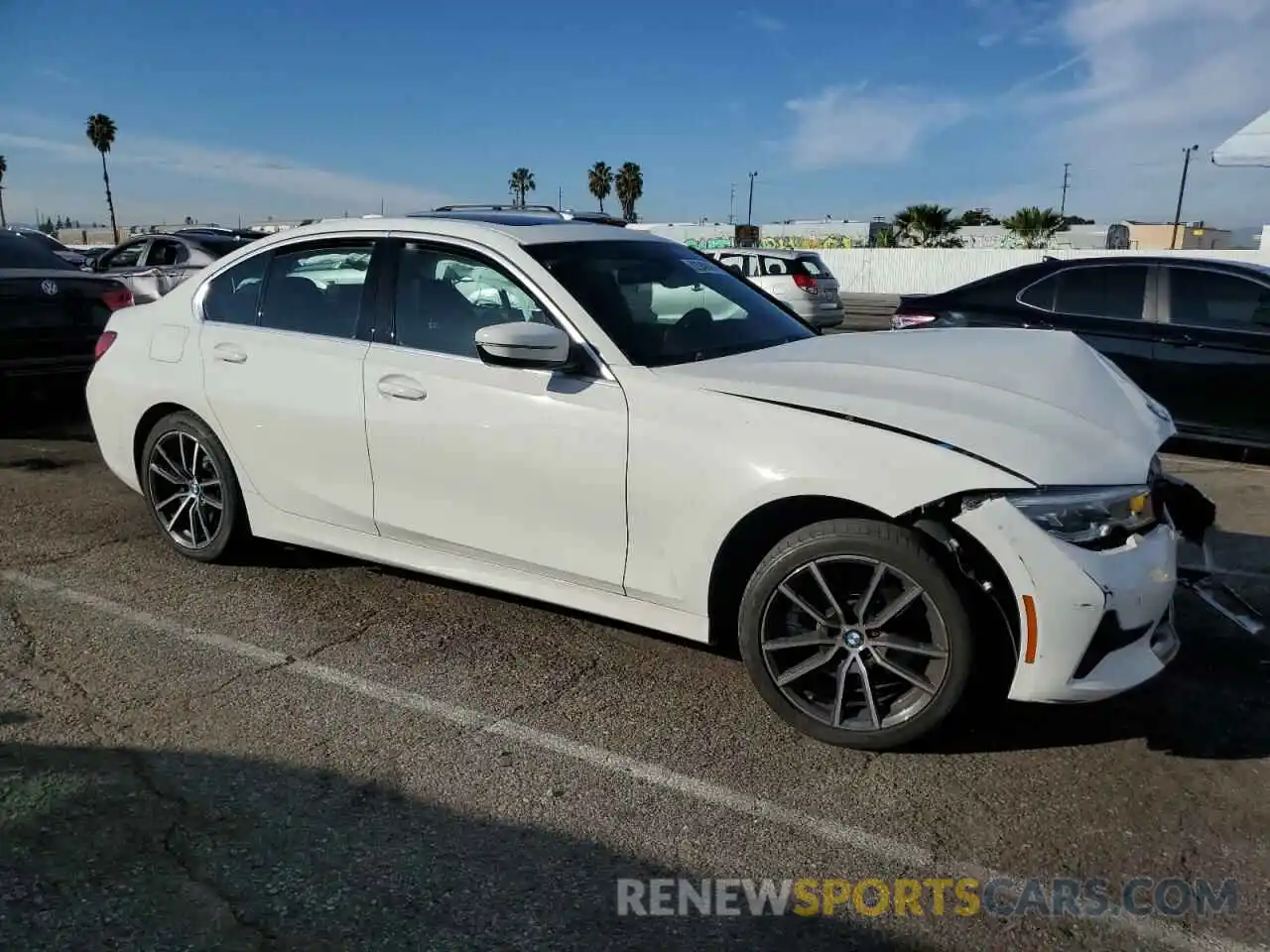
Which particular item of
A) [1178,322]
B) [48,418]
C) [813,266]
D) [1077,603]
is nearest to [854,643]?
[1077,603]

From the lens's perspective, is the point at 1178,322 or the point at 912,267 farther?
the point at 912,267

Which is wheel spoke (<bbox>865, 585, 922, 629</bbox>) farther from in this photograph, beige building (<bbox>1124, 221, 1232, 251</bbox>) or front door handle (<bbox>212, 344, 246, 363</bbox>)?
beige building (<bbox>1124, 221, 1232, 251</bbox>)

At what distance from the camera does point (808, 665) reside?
328 cm

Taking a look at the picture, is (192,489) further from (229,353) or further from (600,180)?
(600,180)

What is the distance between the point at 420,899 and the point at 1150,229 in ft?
283

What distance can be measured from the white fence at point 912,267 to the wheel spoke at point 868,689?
36.5 metres

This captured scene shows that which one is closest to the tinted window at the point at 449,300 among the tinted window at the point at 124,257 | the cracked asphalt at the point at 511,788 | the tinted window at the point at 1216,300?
the cracked asphalt at the point at 511,788

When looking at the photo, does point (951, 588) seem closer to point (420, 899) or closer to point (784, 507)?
point (784, 507)

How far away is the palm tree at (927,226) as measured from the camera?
1876 inches

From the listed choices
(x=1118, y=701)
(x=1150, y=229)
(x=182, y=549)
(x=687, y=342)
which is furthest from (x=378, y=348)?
(x=1150, y=229)

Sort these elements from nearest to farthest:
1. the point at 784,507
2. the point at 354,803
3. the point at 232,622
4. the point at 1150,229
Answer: the point at 354,803
the point at 784,507
the point at 232,622
the point at 1150,229

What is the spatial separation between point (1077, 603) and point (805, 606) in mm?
794

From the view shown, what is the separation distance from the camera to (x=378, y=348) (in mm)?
4105

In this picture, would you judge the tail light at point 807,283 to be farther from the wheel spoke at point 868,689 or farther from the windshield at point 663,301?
the wheel spoke at point 868,689
